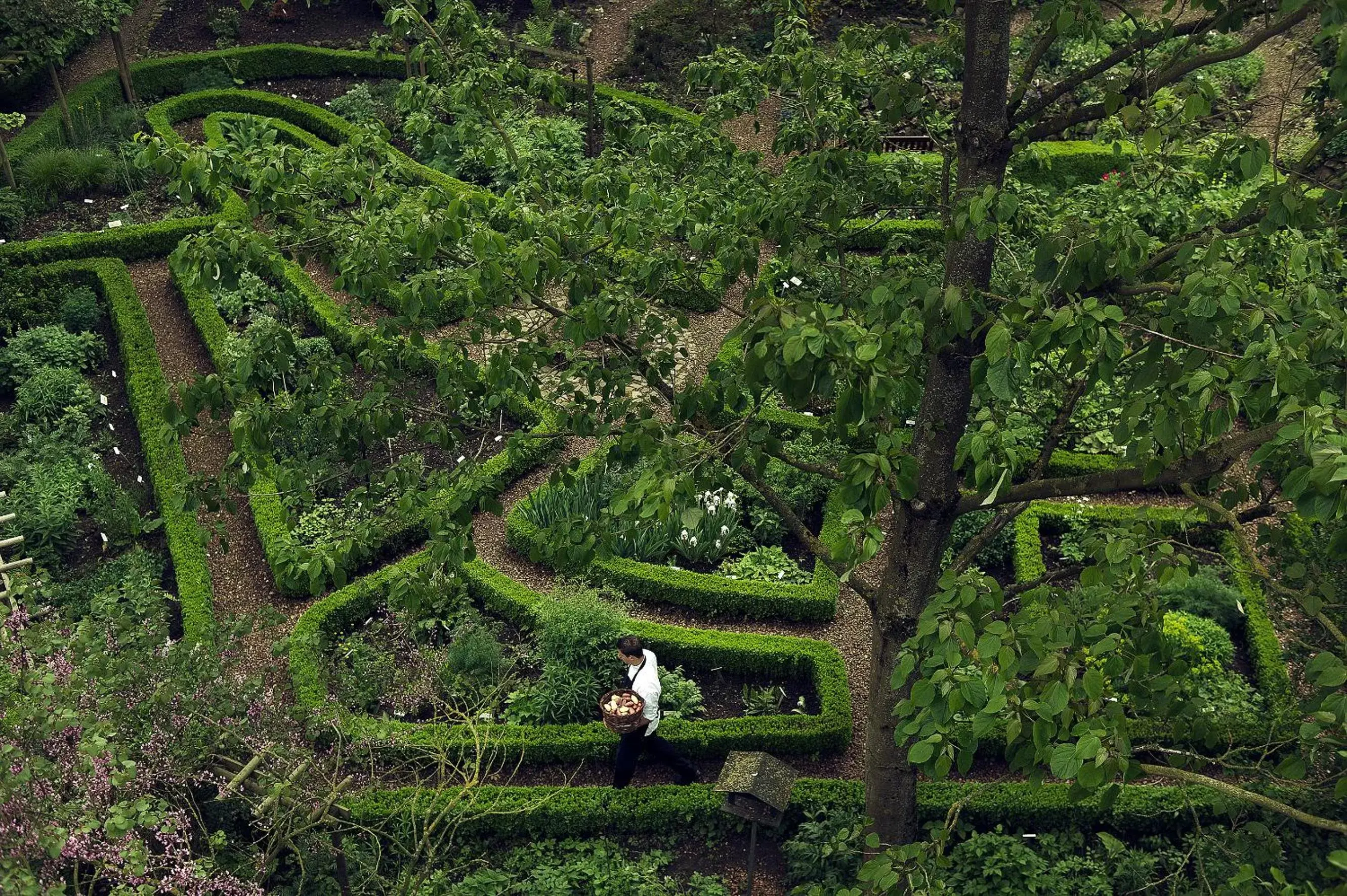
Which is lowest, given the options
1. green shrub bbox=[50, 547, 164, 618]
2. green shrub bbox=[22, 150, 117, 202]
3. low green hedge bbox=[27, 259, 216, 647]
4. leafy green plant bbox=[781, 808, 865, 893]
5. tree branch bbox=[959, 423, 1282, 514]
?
leafy green plant bbox=[781, 808, 865, 893]

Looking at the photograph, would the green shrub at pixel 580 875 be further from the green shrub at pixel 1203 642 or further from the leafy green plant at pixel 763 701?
the green shrub at pixel 1203 642

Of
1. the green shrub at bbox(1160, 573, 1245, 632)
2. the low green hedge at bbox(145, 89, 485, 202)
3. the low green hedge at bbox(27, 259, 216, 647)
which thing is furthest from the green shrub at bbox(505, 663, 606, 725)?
the low green hedge at bbox(145, 89, 485, 202)

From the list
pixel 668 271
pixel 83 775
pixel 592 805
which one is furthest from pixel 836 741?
pixel 83 775

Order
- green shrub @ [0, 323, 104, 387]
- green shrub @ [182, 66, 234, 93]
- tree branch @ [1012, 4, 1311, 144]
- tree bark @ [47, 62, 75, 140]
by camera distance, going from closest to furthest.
A: tree branch @ [1012, 4, 1311, 144] → green shrub @ [0, 323, 104, 387] → tree bark @ [47, 62, 75, 140] → green shrub @ [182, 66, 234, 93]

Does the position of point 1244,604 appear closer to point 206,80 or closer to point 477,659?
point 477,659

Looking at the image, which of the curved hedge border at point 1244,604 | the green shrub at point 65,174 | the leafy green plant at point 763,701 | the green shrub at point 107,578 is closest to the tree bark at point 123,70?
the green shrub at point 65,174

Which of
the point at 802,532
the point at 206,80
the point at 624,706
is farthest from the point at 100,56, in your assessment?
the point at 802,532

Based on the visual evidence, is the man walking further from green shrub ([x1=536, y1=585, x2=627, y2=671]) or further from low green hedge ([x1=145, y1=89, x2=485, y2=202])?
low green hedge ([x1=145, y1=89, x2=485, y2=202])
